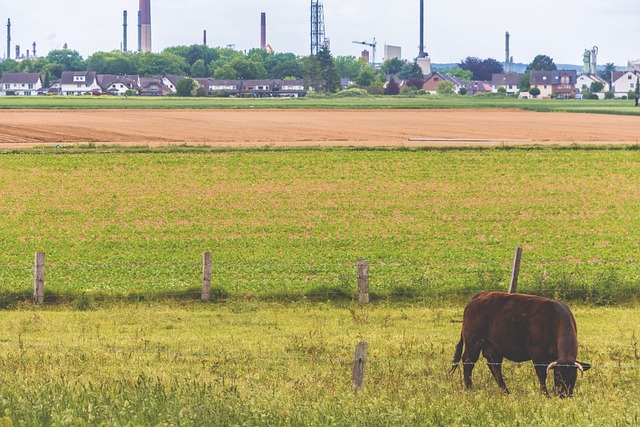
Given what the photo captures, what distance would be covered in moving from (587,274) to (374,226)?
10653 millimetres

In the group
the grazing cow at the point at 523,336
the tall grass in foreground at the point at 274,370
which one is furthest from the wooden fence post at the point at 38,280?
the grazing cow at the point at 523,336

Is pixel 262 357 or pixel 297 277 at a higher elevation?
pixel 262 357

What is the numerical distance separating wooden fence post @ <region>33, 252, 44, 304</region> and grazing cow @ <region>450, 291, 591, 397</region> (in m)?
14.3

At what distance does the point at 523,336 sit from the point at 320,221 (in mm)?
24250

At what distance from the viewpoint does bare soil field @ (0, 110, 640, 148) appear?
7353cm

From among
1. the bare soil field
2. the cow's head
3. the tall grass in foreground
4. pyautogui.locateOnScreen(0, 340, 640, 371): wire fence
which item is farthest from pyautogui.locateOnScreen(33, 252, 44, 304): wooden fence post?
the bare soil field

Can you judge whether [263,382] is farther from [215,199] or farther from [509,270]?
[215,199]

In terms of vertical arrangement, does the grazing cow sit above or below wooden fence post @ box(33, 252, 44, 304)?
above

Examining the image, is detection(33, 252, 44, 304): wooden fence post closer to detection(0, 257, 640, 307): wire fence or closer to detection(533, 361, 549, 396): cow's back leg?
detection(0, 257, 640, 307): wire fence

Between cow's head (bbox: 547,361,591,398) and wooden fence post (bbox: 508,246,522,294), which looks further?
wooden fence post (bbox: 508,246,522,294)

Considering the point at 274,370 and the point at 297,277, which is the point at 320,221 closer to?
the point at 297,277

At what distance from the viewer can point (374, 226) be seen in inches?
1549

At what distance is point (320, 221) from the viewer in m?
40.2

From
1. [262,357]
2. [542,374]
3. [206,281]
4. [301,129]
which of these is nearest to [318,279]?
[206,281]
